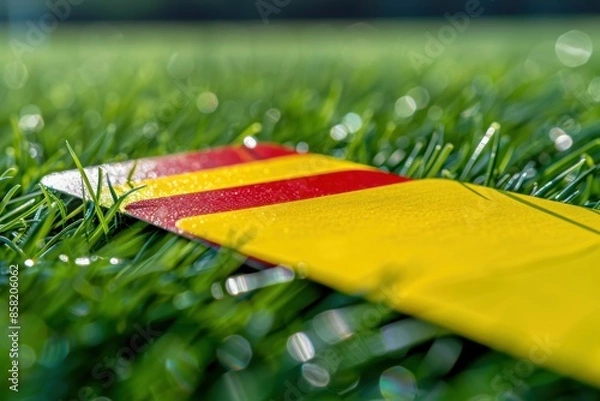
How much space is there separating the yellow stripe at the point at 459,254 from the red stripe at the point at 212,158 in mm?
278

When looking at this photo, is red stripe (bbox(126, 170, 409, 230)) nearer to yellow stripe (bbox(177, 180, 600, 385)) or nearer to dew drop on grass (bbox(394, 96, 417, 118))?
yellow stripe (bbox(177, 180, 600, 385))

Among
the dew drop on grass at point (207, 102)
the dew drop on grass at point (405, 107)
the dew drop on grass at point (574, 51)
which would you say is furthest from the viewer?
the dew drop on grass at point (574, 51)

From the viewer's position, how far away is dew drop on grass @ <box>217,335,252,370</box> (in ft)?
2.06

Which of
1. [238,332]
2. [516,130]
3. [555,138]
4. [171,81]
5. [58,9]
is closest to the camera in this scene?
[238,332]

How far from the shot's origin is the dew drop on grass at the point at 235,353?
629 millimetres

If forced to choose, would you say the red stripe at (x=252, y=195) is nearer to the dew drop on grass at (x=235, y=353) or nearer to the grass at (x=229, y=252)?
the grass at (x=229, y=252)

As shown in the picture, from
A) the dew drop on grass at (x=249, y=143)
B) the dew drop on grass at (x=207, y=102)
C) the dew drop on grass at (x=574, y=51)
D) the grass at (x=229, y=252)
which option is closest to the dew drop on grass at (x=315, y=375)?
the grass at (x=229, y=252)

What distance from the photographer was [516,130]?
1545 mm

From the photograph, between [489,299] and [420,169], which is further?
[420,169]

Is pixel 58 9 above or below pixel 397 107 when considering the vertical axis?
below

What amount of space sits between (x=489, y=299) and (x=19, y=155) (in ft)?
2.47

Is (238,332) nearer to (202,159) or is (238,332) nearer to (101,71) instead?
(202,159)

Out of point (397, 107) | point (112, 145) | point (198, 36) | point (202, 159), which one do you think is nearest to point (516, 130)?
point (397, 107)

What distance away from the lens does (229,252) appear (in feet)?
2.56
